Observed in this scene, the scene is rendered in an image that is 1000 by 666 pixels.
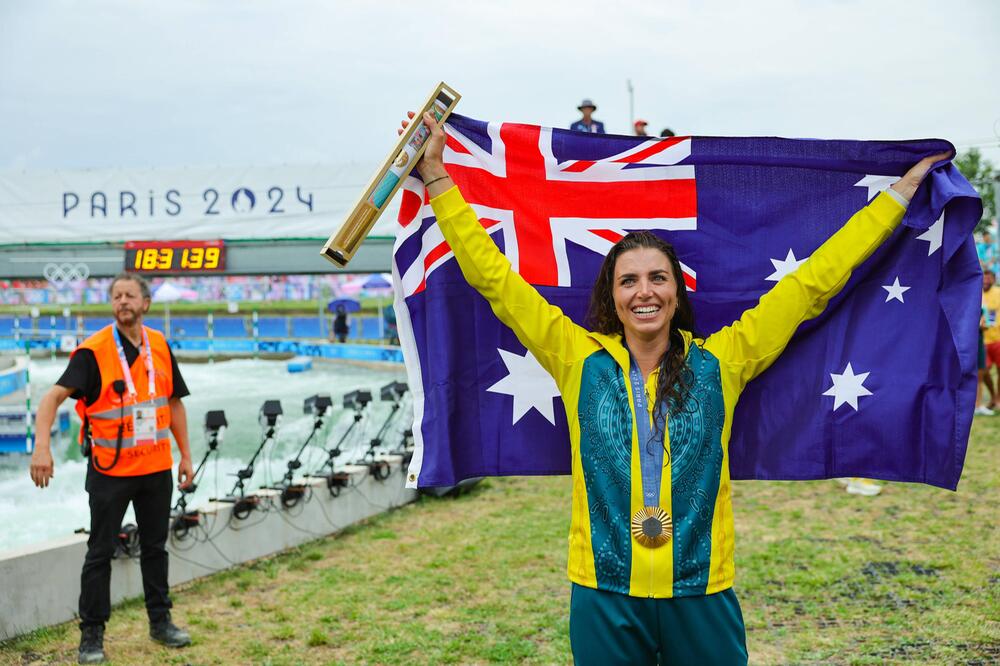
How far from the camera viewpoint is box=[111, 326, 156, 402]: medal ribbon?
167 inches

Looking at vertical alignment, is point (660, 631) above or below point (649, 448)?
A: below

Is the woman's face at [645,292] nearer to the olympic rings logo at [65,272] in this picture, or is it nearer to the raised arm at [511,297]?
the raised arm at [511,297]

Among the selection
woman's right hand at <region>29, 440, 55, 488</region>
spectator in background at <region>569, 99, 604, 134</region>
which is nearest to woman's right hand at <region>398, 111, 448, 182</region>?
woman's right hand at <region>29, 440, 55, 488</region>

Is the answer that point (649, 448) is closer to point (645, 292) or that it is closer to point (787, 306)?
point (645, 292)

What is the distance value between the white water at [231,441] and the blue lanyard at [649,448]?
457 cm

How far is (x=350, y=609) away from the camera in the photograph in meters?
5.11

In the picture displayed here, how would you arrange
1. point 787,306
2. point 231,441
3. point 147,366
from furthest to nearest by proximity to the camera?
point 231,441 < point 147,366 < point 787,306

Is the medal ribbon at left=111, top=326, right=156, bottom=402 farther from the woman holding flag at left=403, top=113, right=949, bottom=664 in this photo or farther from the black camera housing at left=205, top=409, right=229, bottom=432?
the woman holding flag at left=403, top=113, right=949, bottom=664

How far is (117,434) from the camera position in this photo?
164 inches

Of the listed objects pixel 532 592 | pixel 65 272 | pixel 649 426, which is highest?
pixel 65 272

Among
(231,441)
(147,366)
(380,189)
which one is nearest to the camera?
(380,189)

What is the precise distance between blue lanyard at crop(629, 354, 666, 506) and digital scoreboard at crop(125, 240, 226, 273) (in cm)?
1031

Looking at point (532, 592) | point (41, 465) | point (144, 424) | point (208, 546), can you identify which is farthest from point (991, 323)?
point (41, 465)

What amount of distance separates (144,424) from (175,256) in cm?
819
